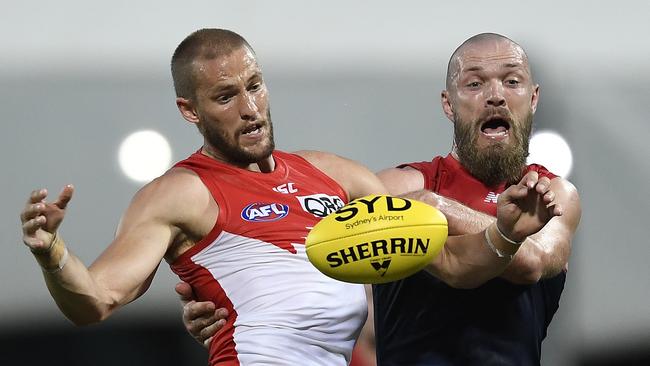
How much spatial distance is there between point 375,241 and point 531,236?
0.98 m

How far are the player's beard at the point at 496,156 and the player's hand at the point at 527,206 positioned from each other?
0.84 m

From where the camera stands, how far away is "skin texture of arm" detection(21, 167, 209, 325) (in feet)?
9.33

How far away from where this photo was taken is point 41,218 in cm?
282

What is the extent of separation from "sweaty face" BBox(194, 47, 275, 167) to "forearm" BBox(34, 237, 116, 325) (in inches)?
28.1

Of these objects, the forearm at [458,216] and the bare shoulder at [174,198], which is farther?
the forearm at [458,216]

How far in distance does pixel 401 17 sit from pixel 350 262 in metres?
2.87

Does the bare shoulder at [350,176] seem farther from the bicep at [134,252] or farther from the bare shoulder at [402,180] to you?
the bicep at [134,252]

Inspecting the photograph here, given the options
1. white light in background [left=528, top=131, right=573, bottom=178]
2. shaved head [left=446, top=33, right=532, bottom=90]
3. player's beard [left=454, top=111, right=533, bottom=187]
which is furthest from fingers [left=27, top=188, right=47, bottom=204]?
white light in background [left=528, top=131, right=573, bottom=178]

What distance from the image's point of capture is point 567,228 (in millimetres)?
4121

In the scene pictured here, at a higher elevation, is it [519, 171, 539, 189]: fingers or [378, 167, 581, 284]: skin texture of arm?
[519, 171, 539, 189]: fingers

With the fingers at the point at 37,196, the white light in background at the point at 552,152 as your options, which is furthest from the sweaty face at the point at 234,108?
the white light in background at the point at 552,152

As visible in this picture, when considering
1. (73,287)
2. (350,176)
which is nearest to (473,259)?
(350,176)

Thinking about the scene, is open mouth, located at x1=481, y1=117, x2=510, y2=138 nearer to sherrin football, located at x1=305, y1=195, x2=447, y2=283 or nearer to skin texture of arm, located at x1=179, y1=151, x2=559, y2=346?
skin texture of arm, located at x1=179, y1=151, x2=559, y2=346

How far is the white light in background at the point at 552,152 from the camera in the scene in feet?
18.9
